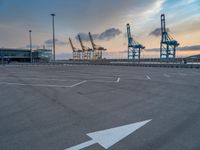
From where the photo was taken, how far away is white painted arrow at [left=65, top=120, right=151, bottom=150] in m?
3.00

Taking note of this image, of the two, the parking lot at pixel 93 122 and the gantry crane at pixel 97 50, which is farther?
the gantry crane at pixel 97 50

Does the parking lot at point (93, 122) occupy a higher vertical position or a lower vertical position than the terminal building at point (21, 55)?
lower

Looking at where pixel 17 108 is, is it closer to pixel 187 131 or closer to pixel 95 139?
pixel 95 139

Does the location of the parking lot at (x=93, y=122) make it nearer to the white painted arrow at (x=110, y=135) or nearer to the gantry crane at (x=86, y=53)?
the white painted arrow at (x=110, y=135)

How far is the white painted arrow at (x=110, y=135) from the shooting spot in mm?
2996

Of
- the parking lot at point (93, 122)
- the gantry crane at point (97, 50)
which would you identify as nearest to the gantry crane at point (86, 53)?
the gantry crane at point (97, 50)

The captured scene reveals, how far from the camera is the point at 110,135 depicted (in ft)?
11.0

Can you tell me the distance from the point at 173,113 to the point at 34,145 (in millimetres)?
4047

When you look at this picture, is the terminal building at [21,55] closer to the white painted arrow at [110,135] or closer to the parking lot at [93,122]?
the parking lot at [93,122]

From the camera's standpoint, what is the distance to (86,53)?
99500 millimetres

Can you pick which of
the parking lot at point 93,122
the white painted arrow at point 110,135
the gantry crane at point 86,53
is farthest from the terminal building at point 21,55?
the white painted arrow at point 110,135

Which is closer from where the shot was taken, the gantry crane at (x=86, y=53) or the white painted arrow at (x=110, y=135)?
the white painted arrow at (x=110, y=135)

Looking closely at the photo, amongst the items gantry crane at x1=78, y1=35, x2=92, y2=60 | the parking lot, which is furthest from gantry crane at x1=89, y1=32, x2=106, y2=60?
the parking lot

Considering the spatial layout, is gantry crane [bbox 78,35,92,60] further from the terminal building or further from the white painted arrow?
the white painted arrow
